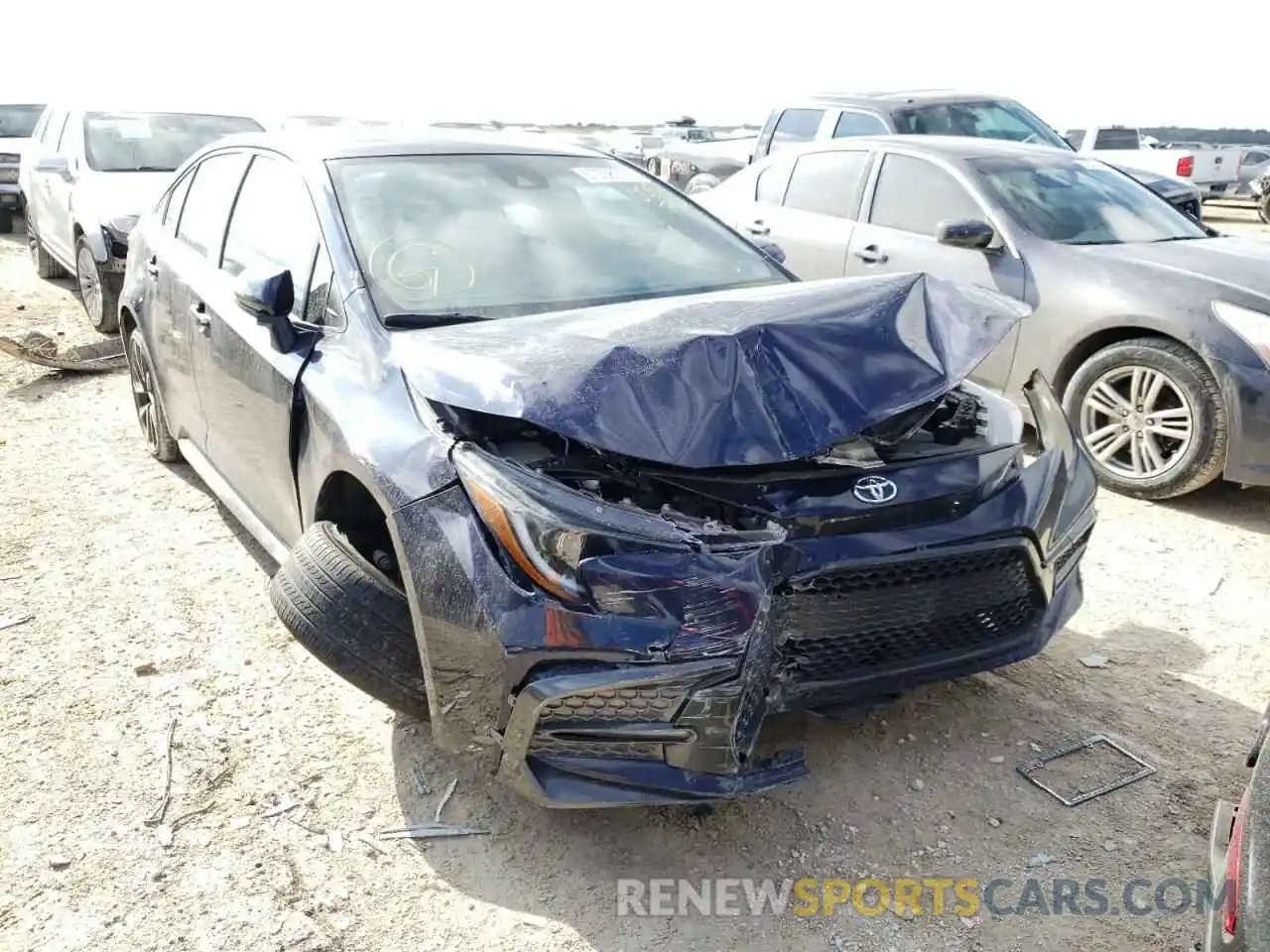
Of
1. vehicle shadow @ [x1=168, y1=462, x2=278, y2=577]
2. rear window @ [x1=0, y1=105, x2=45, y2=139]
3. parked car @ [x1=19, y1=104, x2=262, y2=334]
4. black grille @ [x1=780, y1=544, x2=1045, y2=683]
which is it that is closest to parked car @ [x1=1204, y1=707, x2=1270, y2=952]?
black grille @ [x1=780, y1=544, x2=1045, y2=683]

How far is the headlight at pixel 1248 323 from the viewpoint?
445cm

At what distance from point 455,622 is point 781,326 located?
1.17 meters

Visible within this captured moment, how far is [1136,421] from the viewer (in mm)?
4887

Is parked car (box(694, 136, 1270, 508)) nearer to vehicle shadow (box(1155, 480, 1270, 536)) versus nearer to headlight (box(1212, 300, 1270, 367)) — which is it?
headlight (box(1212, 300, 1270, 367))

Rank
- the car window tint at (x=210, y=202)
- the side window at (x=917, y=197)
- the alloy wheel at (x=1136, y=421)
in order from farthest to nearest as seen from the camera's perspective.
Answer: the side window at (x=917, y=197) < the alloy wheel at (x=1136, y=421) < the car window tint at (x=210, y=202)

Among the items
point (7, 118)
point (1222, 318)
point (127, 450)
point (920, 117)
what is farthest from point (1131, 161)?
point (7, 118)

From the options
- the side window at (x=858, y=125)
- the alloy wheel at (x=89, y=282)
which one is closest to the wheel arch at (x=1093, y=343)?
the side window at (x=858, y=125)

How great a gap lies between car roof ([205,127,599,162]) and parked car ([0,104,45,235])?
36.5 ft

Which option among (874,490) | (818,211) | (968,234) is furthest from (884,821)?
(818,211)

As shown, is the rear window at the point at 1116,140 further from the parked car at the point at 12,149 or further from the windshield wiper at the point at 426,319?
the windshield wiper at the point at 426,319

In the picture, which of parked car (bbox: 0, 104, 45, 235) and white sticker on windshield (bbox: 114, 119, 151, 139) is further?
parked car (bbox: 0, 104, 45, 235)

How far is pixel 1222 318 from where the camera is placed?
4.59m

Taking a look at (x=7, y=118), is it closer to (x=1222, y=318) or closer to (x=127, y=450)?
(x=127, y=450)

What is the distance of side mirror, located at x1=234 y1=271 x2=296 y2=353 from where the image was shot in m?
3.15
